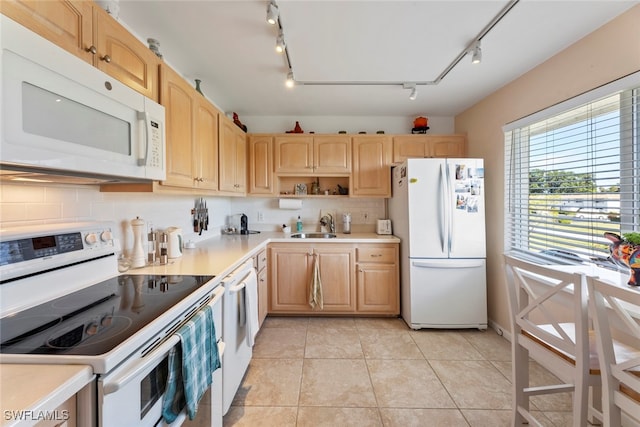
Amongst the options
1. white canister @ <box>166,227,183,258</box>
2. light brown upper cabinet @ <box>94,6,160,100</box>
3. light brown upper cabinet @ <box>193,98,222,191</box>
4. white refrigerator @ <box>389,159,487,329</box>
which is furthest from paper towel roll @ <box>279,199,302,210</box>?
light brown upper cabinet @ <box>94,6,160,100</box>

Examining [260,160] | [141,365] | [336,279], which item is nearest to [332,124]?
[260,160]

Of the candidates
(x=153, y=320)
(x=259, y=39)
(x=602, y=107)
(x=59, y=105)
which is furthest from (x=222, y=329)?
(x=602, y=107)

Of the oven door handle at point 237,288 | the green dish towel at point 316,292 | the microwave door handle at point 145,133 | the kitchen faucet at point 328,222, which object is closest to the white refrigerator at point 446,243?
the green dish towel at point 316,292

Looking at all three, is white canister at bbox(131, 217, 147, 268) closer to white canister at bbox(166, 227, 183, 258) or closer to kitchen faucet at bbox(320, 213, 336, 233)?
white canister at bbox(166, 227, 183, 258)

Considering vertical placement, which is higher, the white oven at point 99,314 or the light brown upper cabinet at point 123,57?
the light brown upper cabinet at point 123,57

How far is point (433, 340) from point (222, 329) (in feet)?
6.61

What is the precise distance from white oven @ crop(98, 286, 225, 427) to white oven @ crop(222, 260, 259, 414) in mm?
473

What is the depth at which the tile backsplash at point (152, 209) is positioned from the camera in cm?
112

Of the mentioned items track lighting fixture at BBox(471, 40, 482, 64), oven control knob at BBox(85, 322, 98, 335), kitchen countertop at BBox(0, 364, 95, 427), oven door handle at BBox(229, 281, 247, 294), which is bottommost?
oven door handle at BBox(229, 281, 247, 294)

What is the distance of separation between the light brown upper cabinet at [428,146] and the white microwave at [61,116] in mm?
2695

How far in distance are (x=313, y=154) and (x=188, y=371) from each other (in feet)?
8.58

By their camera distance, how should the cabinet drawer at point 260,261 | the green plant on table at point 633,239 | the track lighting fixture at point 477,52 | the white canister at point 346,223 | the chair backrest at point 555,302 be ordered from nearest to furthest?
the chair backrest at point 555,302
the green plant on table at point 633,239
the track lighting fixture at point 477,52
the cabinet drawer at point 260,261
the white canister at point 346,223

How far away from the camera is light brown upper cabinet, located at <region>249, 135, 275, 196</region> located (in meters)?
3.21

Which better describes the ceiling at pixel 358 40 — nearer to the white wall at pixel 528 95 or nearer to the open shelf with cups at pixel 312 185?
the white wall at pixel 528 95
